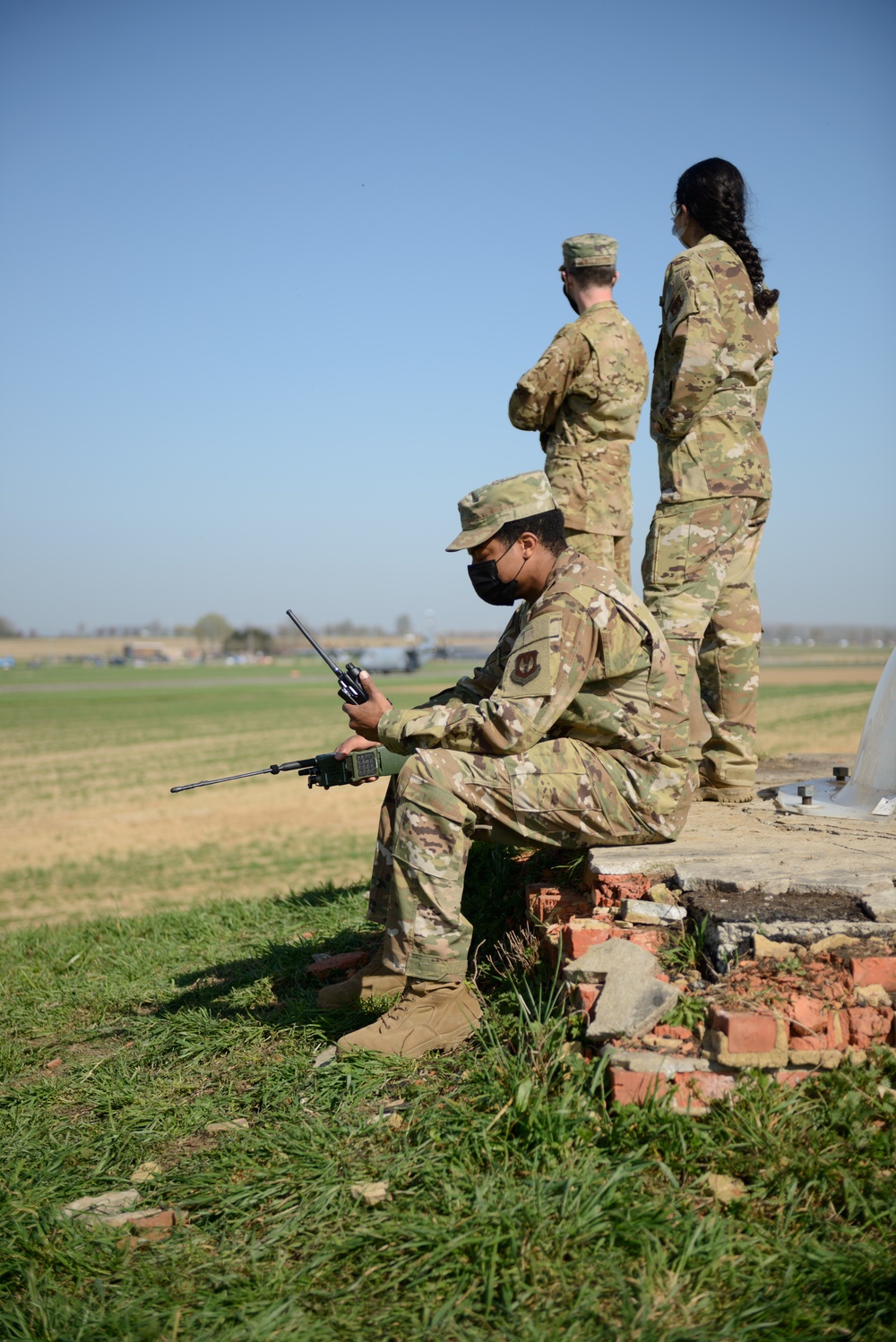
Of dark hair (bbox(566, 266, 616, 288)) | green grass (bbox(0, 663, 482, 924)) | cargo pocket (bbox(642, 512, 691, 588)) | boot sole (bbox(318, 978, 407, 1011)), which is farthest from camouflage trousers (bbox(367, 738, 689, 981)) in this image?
green grass (bbox(0, 663, 482, 924))

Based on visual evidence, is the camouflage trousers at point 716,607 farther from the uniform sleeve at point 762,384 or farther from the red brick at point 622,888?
the red brick at point 622,888

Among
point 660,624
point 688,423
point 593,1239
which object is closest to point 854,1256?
point 593,1239

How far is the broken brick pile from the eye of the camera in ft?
9.90

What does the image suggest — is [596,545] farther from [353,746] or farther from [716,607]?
[353,746]

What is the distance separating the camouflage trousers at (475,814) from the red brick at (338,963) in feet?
4.90

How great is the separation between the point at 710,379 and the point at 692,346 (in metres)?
0.18

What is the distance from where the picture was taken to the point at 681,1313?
2.41m

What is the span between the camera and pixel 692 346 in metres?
4.98

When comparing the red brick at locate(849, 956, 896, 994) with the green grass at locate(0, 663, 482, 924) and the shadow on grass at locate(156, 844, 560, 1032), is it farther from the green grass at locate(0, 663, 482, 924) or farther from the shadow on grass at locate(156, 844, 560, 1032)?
the green grass at locate(0, 663, 482, 924)

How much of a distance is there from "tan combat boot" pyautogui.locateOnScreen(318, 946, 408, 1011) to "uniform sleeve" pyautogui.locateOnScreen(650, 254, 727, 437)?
2.88 m

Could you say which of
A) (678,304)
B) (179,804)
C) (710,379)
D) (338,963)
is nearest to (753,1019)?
(338,963)

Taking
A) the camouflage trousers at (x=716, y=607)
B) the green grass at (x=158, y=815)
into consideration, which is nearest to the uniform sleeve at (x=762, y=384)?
the camouflage trousers at (x=716, y=607)

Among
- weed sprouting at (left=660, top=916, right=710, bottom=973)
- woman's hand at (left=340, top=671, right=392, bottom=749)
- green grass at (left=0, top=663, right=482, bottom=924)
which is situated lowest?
green grass at (left=0, top=663, right=482, bottom=924)

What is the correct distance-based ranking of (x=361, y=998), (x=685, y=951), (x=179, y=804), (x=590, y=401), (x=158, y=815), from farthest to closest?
1. (x=179, y=804)
2. (x=158, y=815)
3. (x=590, y=401)
4. (x=361, y=998)
5. (x=685, y=951)
